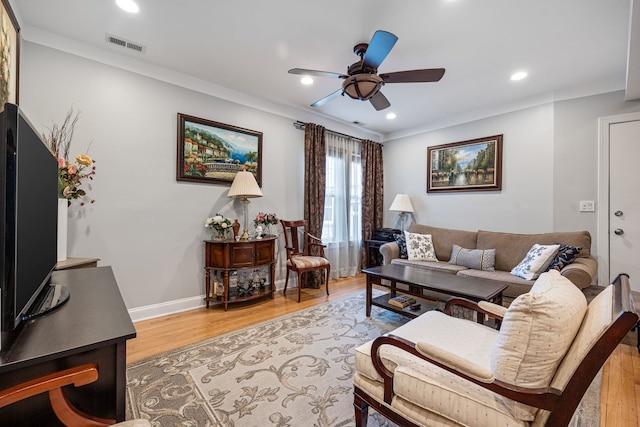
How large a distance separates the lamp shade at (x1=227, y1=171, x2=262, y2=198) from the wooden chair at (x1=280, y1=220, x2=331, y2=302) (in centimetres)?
71

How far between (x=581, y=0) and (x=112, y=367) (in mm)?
3446

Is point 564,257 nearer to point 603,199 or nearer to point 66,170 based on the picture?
point 603,199

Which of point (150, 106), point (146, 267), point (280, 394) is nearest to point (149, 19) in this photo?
point (150, 106)

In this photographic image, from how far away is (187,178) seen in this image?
313 cm

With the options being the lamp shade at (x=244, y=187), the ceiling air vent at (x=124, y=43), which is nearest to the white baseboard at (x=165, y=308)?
the lamp shade at (x=244, y=187)

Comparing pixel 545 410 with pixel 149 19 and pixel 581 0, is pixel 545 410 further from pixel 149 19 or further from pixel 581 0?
pixel 149 19

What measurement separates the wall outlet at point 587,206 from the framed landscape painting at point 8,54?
545cm

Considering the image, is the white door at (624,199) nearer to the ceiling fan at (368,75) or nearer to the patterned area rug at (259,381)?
the patterned area rug at (259,381)

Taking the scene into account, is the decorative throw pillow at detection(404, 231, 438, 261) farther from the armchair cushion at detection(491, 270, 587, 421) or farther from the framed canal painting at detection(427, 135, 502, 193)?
the armchair cushion at detection(491, 270, 587, 421)

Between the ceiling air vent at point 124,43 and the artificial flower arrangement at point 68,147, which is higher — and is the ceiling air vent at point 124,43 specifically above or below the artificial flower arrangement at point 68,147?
above

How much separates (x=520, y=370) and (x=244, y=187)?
2931 mm

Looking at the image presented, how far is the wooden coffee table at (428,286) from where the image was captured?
2334 mm

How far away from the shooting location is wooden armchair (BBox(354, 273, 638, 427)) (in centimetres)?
88

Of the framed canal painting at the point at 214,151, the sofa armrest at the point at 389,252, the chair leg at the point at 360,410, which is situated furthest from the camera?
the sofa armrest at the point at 389,252
